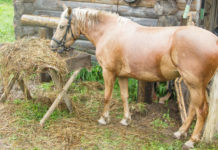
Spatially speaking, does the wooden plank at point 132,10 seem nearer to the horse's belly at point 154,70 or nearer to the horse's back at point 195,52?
the horse's belly at point 154,70

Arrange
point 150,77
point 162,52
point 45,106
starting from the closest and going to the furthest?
point 162,52, point 150,77, point 45,106

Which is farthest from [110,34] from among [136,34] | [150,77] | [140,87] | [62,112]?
[62,112]

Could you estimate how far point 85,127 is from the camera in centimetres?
443

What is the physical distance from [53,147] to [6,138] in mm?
794

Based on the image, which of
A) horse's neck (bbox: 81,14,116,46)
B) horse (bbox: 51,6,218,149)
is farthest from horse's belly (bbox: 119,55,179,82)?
horse's neck (bbox: 81,14,116,46)

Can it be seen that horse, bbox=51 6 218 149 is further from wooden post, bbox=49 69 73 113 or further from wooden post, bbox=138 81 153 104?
wooden post, bbox=138 81 153 104

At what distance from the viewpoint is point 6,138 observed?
4.00 m

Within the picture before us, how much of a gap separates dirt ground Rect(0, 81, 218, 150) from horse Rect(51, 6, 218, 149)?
253 mm

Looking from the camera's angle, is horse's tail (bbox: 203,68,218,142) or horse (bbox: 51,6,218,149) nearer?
horse (bbox: 51,6,218,149)

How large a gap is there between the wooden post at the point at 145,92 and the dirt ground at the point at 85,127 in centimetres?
14

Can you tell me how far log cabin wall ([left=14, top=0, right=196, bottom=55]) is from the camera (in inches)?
199

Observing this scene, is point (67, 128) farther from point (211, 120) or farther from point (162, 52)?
point (211, 120)

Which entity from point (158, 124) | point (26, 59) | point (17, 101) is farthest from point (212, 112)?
point (17, 101)

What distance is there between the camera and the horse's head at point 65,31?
429 cm
